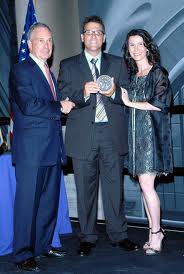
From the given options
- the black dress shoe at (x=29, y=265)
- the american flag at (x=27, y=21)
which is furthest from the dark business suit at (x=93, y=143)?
the american flag at (x=27, y=21)

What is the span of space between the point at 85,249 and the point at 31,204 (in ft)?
1.98

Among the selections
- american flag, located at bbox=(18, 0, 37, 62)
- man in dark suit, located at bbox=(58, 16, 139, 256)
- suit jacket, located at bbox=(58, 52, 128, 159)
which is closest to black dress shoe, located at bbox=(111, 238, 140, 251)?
man in dark suit, located at bbox=(58, 16, 139, 256)

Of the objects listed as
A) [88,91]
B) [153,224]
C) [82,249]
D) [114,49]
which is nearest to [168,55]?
[114,49]

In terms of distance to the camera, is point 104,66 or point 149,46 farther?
point 104,66

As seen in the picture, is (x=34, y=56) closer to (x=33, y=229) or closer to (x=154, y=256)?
(x=33, y=229)

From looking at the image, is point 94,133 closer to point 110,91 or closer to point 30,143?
point 110,91

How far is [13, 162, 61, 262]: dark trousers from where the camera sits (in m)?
2.96

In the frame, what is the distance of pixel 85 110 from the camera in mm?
3195

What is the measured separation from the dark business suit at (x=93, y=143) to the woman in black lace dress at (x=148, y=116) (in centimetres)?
12

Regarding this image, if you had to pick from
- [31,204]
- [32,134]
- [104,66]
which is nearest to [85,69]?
[104,66]

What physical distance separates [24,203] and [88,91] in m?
0.86

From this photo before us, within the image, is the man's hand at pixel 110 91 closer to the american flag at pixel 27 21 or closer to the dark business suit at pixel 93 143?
the dark business suit at pixel 93 143

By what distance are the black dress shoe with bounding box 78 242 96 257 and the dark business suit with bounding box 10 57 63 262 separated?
0.38 meters

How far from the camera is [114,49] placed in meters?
4.41
